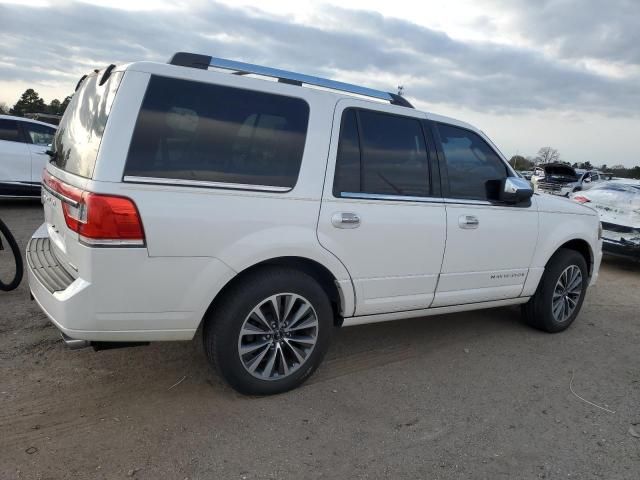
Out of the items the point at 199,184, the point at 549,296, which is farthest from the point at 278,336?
the point at 549,296

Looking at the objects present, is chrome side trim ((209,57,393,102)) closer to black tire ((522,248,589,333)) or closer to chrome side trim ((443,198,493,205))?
chrome side trim ((443,198,493,205))

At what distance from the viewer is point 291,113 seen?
3178mm

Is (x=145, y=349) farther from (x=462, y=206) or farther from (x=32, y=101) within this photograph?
(x=32, y=101)

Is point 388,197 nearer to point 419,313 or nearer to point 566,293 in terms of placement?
point 419,313

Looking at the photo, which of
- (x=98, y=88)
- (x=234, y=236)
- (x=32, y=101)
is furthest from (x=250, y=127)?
(x=32, y=101)

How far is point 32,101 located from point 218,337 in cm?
4739

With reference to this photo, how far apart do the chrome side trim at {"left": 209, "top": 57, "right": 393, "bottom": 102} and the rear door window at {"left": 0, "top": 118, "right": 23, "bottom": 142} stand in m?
7.95

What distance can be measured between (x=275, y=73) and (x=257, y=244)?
112 cm

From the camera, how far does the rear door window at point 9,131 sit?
30.3ft

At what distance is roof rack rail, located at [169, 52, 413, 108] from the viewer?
9.75 feet

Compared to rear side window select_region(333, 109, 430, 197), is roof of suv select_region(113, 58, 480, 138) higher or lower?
higher

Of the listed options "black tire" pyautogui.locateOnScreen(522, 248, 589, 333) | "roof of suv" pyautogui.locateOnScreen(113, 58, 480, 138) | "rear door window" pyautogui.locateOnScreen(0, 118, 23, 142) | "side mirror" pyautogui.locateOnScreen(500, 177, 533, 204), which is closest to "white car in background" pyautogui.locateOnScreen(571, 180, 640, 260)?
"black tire" pyautogui.locateOnScreen(522, 248, 589, 333)

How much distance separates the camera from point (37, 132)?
9.63m

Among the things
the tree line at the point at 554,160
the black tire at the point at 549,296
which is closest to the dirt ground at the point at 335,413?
the black tire at the point at 549,296
